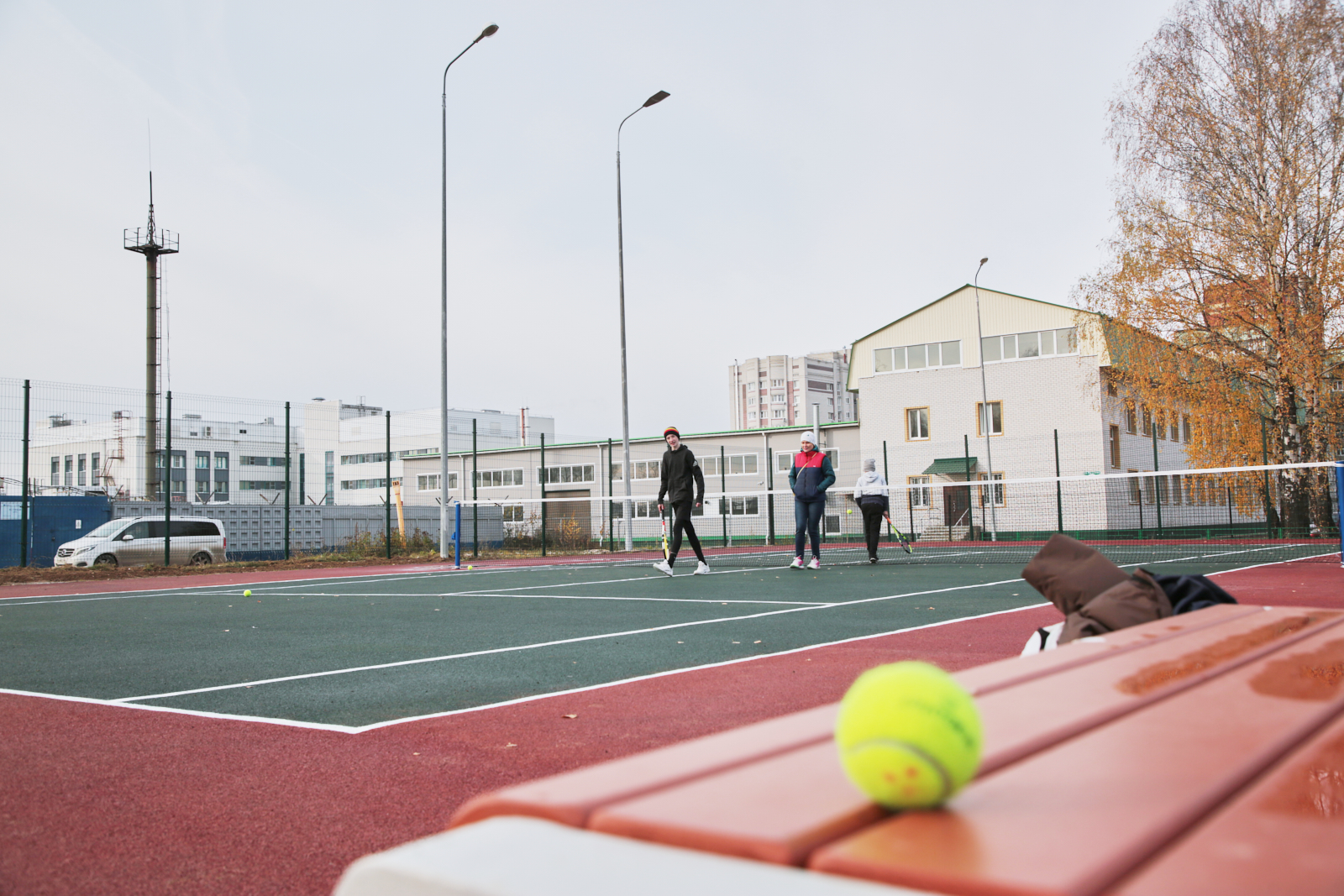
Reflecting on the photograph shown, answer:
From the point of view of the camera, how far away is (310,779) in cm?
336

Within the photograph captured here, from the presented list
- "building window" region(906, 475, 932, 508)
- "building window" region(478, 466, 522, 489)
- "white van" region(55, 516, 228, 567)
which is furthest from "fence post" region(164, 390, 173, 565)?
"building window" region(478, 466, 522, 489)

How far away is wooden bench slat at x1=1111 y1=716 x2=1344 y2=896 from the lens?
2.64 ft

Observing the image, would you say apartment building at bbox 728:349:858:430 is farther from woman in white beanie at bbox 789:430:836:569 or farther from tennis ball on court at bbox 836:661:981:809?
tennis ball on court at bbox 836:661:981:809

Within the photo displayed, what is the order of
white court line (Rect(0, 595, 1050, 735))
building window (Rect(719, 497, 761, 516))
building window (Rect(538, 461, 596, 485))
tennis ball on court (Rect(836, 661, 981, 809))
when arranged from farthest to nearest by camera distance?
building window (Rect(538, 461, 596, 485)), building window (Rect(719, 497, 761, 516)), white court line (Rect(0, 595, 1050, 735)), tennis ball on court (Rect(836, 661, 981, 809))

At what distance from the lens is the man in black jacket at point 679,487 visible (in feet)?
43.6

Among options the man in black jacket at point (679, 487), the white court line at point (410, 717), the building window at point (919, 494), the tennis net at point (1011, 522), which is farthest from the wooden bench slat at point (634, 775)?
the building window at point (919, 494)

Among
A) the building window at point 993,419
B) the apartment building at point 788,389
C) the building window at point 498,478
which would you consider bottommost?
the building window at point 498,478

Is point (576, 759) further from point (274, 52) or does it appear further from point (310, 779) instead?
point (274, 52)

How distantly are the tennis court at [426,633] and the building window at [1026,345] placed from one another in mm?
26592

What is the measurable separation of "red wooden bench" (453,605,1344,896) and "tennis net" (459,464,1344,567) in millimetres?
12588

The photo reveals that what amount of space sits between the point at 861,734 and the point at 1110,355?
90.1 ft

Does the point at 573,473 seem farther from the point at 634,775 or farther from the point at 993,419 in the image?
the point at 634,775

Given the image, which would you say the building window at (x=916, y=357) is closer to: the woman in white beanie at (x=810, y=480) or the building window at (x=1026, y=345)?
the building window at (x=1026, y=345)

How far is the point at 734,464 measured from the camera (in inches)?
1853
